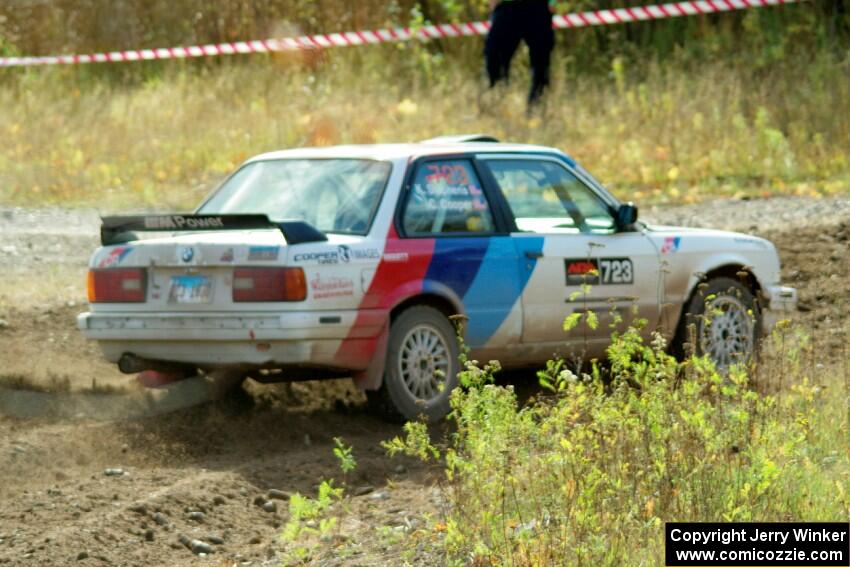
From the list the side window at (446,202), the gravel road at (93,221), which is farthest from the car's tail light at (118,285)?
the gravel road at (93,221)

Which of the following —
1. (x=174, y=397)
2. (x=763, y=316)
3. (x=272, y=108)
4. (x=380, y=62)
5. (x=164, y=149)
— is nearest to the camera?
(x=174, y=397)

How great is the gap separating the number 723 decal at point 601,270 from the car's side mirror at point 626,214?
0.22 m

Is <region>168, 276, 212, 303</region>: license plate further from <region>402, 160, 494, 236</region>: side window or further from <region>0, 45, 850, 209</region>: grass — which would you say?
<region>0, 45, 850, 209</region>: grass

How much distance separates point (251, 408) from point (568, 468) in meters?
3.58

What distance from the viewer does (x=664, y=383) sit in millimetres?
6906

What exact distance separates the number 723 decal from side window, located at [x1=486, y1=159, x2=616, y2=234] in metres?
0.21

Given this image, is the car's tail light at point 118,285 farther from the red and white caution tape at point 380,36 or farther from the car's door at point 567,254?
the red and white caution tape at point 380,36

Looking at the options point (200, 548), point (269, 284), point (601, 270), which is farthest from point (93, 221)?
point (200, 548)

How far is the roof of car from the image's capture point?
977cm

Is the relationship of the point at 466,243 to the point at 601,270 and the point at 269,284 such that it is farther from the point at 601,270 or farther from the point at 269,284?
the point at 269,284

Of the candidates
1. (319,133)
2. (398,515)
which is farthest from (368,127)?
(398,515)

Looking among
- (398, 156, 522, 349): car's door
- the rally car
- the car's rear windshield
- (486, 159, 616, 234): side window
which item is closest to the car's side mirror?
the rally car

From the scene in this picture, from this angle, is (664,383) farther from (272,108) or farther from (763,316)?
(272,108)

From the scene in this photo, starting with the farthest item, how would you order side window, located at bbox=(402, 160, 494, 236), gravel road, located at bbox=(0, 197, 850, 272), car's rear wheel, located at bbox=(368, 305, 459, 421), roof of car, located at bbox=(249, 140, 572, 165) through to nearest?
gravel road, located at bbox=(0, 197, 850, 272) < roof of car, located at bbox=(249, 140, 572, 165) < side window, located at bbox=(402, 160, 494, 236) < car's rear wheel, located at bbox=(368, 305, 459, 421)
